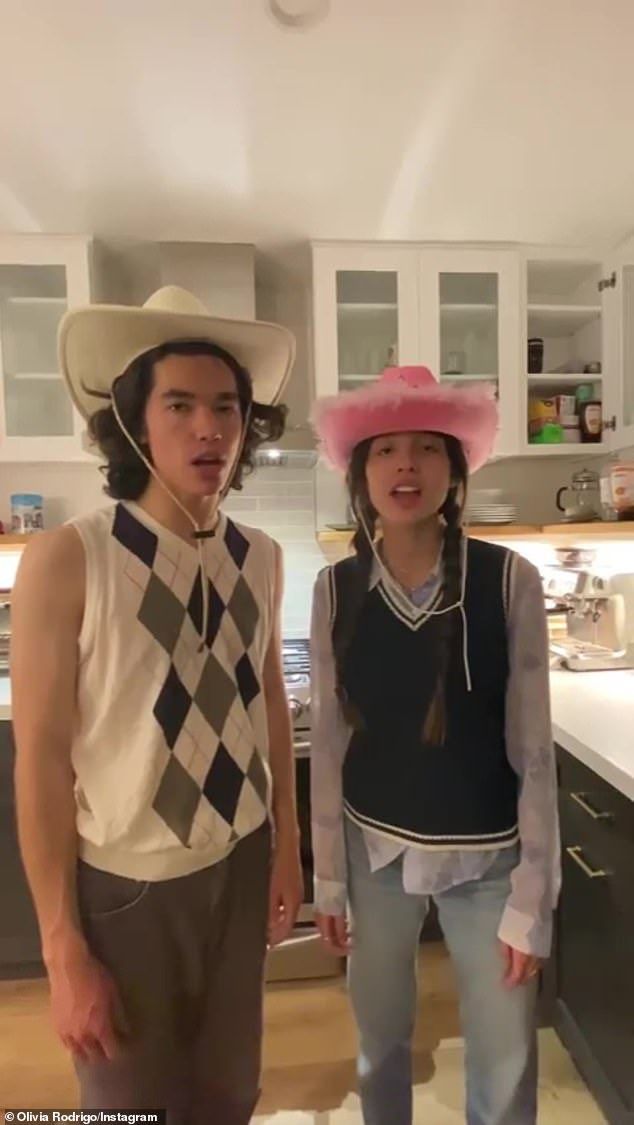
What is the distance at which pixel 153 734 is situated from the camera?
975mm

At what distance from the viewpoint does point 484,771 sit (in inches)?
45.6

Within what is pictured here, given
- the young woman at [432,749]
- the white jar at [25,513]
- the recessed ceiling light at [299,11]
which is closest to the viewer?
the young woman at [432,749]

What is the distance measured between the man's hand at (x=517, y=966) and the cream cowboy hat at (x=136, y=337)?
36.6 inches

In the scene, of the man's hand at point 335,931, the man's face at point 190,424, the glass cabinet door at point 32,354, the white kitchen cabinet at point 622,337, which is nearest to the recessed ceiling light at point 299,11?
A: the man's face at point 190,424

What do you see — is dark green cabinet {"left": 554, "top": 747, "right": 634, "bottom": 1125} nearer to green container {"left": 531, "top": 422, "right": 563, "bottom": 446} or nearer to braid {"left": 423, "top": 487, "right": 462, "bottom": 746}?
braid {"left": 423, "top": 487, "right": 462, "bottom": 746}

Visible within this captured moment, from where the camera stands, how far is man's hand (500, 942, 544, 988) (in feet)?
3.67

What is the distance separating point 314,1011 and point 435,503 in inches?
61.7

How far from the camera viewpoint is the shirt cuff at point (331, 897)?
3.98 ft

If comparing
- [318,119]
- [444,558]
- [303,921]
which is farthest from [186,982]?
[318,119]

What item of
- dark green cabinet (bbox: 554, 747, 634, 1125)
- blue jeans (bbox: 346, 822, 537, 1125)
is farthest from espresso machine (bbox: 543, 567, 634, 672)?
blue jeans (bbox: 346, 822, 537, 1125)

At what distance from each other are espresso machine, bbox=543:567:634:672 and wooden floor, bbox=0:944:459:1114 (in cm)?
96

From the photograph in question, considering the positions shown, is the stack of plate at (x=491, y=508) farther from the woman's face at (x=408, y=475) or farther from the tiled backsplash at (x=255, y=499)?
the woman's face at (x=408, y=475)

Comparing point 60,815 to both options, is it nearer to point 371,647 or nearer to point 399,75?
point 371,647

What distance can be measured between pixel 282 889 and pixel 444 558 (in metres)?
0.56
